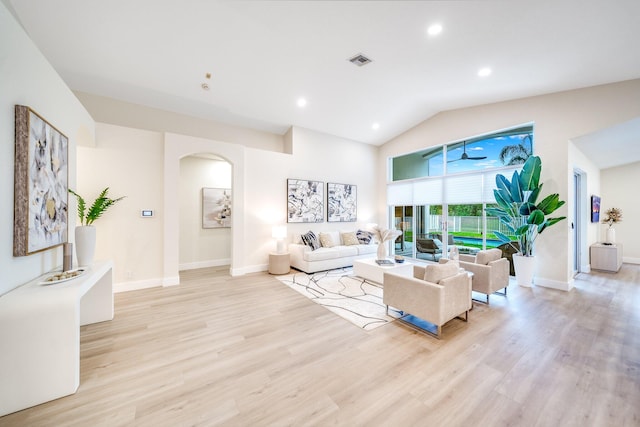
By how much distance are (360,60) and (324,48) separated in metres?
0.67

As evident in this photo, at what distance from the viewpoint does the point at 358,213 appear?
767 centimetres

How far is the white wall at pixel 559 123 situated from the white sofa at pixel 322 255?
147 inches

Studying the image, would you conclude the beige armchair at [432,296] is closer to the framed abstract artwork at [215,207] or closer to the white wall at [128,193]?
the white wall at [128,193]

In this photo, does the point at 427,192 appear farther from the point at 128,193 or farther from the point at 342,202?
the point at 128,193

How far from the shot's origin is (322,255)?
5.58 metres

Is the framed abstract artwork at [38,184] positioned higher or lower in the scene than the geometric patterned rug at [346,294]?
higher

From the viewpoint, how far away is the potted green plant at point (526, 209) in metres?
4.33

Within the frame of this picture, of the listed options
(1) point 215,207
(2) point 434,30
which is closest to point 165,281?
(1) point 215,207

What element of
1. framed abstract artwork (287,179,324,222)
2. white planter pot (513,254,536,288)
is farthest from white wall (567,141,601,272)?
framed abstract artwork (287,179,324,222)

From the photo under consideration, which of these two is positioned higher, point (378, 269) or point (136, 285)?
point (378, 269)

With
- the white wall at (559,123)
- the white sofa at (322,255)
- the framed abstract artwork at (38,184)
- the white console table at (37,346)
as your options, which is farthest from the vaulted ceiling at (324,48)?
the white console table at (37,346)

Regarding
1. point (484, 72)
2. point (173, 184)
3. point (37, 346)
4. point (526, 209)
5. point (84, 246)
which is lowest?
point (37, 346)

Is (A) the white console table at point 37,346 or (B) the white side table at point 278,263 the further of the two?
(B) the white side table at point 278,263

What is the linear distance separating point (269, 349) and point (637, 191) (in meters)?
10.2
